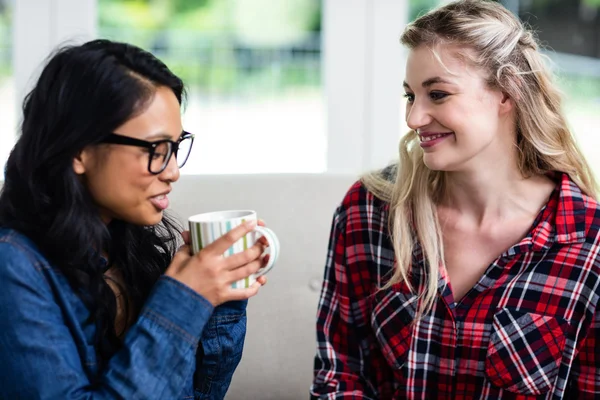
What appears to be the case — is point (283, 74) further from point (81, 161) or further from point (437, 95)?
point (81, 161)

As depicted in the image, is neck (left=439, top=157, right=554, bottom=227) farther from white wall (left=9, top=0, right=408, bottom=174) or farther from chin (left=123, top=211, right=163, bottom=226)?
white wall (left=9, top=0, right=408, bottom=174)

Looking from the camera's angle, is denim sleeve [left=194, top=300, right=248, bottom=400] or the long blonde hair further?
the long blonde hair

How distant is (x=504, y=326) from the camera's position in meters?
1.47

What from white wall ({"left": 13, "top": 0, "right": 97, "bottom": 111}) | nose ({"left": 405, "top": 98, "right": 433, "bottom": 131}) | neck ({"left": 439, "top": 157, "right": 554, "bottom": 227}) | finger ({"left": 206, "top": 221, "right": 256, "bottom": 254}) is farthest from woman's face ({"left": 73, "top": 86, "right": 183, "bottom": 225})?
white wall ({"left": 13, "top": 0, "right": 97, "bottom": 111})

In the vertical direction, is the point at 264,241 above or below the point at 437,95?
below

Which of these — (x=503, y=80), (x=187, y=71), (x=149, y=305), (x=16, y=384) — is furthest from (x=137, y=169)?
(x=187, y=71)

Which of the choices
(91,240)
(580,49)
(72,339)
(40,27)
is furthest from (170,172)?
(580,49)

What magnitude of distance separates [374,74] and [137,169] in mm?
1812

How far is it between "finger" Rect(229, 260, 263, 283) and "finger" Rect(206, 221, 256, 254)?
39mm

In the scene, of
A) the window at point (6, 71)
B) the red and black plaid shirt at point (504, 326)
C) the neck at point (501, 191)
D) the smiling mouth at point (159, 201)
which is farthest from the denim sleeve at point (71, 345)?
the window at point (6, 71)

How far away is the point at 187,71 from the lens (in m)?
A: 2.71

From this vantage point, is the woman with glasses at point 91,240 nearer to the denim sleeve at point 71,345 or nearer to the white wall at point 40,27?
the denim sleeve at point 71,345

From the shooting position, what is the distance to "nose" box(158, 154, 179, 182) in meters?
1.11

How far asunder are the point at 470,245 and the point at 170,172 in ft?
2.45
